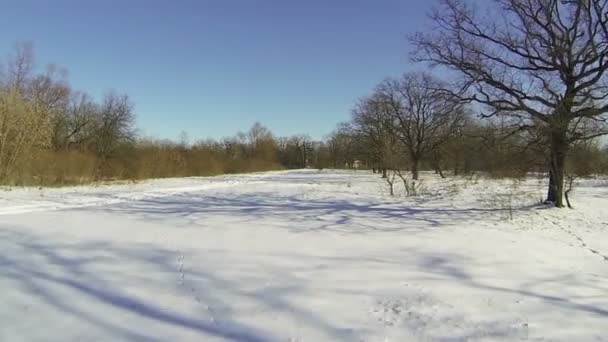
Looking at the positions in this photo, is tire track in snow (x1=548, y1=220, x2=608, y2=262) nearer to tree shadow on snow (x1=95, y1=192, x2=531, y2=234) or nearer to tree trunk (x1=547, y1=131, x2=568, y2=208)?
tree shadow on snow (x1=95, y1=192, x2=531, y2=234)

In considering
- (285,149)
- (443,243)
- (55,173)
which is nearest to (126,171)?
(55,173)

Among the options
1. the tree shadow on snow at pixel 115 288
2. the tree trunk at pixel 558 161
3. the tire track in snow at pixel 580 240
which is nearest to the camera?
the tree shadow on snow at pixel 115 288

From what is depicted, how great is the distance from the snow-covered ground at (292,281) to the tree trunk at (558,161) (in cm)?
550

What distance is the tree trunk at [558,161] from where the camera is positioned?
1424 cm

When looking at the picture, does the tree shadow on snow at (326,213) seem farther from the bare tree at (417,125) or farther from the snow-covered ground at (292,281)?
the bare tree at (417,125)

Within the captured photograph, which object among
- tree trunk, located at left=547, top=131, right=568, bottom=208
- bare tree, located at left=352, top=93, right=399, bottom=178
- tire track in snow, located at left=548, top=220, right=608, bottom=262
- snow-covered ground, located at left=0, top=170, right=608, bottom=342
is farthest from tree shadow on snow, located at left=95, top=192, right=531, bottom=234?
bare tree, located at left=352, top=93, right=399, bottom=178

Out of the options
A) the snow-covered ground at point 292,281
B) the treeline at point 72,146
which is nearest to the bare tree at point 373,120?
the treeline at point 72,146

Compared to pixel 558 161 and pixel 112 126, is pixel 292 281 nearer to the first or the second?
pixel 558 161

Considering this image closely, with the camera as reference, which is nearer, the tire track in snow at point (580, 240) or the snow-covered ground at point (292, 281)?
the snow-covered ground at point (292, 281)

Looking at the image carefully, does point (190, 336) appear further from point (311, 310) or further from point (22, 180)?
point (22, 180)

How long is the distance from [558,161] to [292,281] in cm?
1409

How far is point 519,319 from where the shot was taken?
4227 mm

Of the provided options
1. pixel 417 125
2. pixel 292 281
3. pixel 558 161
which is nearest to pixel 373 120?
pixel 417 125

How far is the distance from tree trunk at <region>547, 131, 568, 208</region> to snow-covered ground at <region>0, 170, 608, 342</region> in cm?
550
